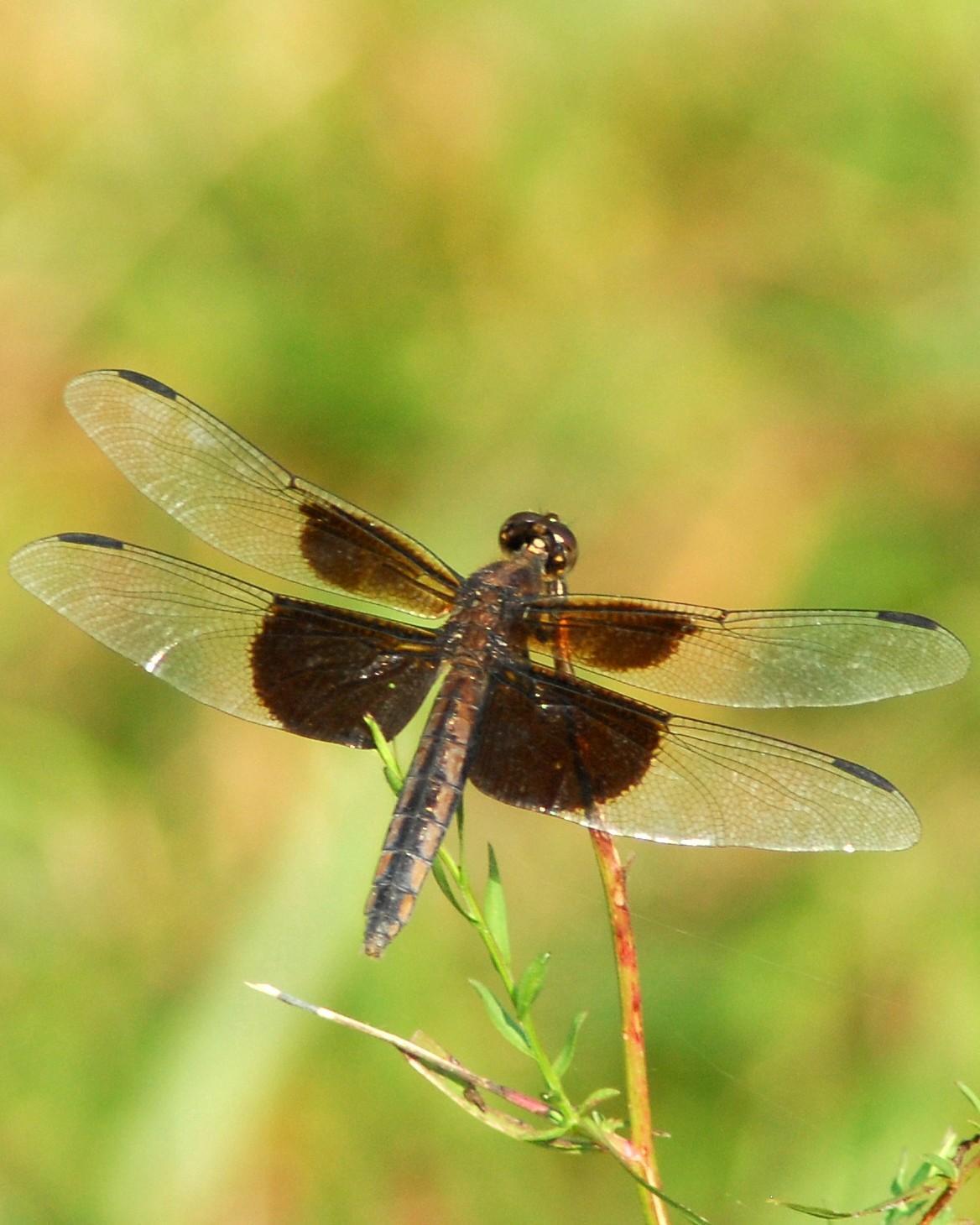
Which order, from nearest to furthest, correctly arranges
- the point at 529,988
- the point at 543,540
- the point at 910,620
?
1. the point at 529,988
2. the point at 910,620
3. the point at 543,540

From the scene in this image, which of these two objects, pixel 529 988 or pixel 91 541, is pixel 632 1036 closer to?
pixel 529 988

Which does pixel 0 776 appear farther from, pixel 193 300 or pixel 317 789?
pixel 193 300

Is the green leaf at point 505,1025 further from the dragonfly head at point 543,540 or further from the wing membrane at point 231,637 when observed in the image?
the dragonfly head at point 543,540

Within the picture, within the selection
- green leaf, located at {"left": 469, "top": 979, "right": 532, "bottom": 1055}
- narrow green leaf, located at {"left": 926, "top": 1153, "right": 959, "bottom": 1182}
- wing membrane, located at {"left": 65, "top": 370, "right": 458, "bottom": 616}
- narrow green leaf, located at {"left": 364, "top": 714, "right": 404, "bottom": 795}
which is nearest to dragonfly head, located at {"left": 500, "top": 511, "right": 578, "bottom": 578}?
wing membrane, located at {"left": 65, "top": 370, "right": 458, "bottom": 616}

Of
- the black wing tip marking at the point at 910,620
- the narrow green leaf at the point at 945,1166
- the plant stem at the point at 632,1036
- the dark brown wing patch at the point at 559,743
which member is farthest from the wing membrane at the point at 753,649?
the narrow green leaf at the point at 945,1166

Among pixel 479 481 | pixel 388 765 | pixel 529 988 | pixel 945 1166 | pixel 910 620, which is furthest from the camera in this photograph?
pixel 479 481

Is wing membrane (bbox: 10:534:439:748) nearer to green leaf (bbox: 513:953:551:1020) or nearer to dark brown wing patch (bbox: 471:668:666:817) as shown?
dark brown wing patch (bbox: 471:668:666:817)

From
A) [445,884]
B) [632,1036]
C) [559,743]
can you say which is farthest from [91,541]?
[632,1036]
